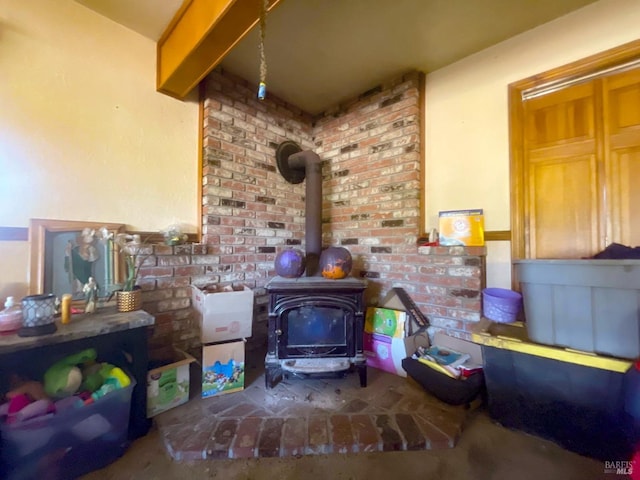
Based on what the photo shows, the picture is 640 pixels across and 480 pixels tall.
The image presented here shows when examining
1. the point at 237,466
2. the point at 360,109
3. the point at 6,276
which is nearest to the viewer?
the point at 237,466

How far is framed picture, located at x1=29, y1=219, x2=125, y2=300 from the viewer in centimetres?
142

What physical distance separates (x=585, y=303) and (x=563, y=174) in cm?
98

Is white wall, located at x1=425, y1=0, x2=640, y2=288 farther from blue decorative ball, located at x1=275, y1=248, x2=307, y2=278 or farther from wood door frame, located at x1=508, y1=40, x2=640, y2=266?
blue decorative ball, located at x1=275, y1=248, x2=307, y2=278

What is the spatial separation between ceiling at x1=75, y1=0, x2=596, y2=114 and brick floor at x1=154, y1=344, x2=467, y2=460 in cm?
216

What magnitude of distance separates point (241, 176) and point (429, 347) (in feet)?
6.73

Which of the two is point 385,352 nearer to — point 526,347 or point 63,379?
point 526,347

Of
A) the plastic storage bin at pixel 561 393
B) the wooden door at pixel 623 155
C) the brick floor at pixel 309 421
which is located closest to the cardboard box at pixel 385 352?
the brick floor at pixel 309 421

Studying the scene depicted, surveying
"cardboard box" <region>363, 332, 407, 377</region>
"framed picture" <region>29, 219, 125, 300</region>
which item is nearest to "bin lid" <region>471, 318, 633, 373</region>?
"cardboard box" <region>363, 332, 407, 377</region>

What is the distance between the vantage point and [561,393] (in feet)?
4.24

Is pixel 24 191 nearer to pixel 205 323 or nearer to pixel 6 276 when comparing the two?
pixel 6 276

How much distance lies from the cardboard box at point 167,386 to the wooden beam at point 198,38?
1812 mm

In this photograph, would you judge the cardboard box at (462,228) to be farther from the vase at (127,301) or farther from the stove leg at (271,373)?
the vase at (127,301)

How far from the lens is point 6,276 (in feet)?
4.47

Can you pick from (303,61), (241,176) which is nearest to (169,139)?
(241,176)
